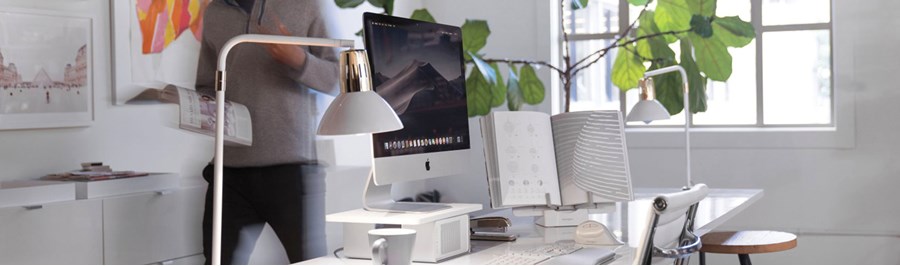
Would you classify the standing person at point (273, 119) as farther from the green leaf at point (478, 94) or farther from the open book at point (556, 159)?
the open book at point (556, 159)

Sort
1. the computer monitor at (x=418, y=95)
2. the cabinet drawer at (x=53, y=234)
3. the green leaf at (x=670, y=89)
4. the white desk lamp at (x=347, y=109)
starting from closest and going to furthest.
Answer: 1. the white desk lamp at (x=347, y=109)
2. the computer monitor at (x=418, y=95)
3. the cabinet drawer at (x=53, y=234)
4. the green leaf at (x=670, y=89)

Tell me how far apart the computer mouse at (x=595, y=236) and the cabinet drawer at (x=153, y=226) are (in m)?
1.55

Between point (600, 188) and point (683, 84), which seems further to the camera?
point (683, 84)

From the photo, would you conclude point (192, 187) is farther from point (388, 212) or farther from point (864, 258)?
point (864, 258)

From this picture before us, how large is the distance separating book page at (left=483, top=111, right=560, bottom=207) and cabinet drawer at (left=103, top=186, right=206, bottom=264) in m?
1.28

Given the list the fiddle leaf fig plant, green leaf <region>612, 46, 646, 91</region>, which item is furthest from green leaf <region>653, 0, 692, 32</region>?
green leaf <region>612, 46, 646, 91</region>

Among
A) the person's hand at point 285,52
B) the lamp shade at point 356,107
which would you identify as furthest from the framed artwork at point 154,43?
the lamp shade at point 356,107

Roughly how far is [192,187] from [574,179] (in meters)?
1.48

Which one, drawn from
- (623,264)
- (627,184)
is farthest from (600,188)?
(623,264)

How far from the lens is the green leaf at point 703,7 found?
4.25 metres

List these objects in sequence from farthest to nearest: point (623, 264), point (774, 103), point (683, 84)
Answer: point (774, 103) → point (683, 84) → point (623, 264)

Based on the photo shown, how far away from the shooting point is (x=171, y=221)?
11.2 feet

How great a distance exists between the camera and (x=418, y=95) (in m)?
2.37

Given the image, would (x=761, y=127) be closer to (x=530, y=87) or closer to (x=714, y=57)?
(x=714, y=57)
